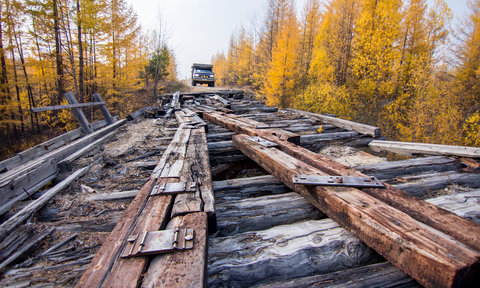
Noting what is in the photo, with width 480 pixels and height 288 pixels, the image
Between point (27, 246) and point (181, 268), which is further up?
point (181, 268)

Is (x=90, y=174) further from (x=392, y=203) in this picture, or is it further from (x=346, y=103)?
(x=346, y=103)

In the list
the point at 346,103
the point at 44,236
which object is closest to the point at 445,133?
the point at 346,103

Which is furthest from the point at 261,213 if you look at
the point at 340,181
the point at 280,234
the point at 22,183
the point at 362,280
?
the point at 22,183

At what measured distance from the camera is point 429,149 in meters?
2.92

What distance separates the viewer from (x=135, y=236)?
1120 mm

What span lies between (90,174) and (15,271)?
1619mm

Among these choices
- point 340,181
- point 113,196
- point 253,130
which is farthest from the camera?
point 253,130

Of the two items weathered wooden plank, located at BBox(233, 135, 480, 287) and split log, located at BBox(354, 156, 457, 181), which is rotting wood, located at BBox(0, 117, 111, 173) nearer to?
weathered wooden plank, located at BBox(233, 135, 480, 287)

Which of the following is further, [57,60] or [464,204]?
[57,60]

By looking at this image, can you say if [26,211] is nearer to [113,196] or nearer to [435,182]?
[113,196]

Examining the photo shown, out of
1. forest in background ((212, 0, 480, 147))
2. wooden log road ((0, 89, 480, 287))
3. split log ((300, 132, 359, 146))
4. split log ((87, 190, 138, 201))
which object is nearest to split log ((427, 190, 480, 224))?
wooden log road ((0, 89, 480, 287))

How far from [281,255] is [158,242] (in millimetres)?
658

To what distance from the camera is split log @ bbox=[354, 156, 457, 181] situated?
7.76 feet

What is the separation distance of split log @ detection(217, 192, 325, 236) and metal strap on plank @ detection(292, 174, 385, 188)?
0.74 ft
